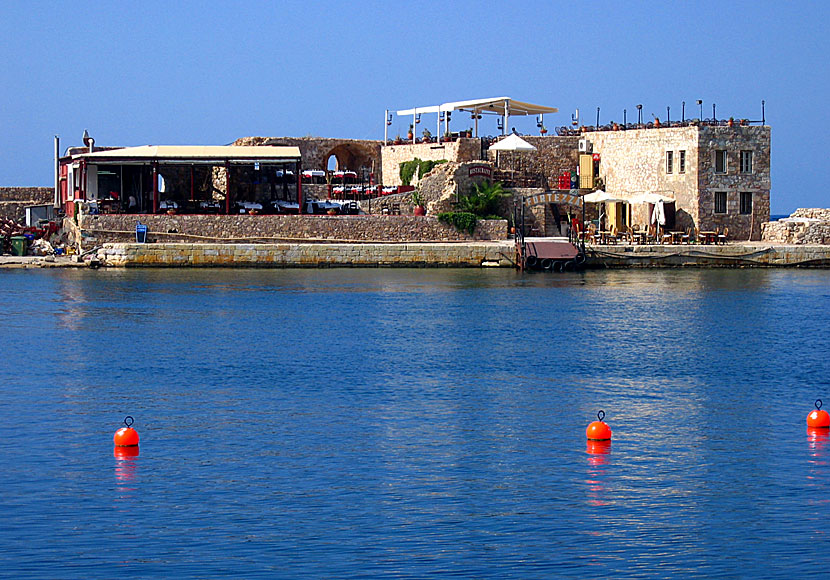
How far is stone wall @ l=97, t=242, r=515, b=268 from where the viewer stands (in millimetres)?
44438

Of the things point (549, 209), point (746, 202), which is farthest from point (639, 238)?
point (746, 202)

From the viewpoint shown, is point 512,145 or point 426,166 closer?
point 512,145

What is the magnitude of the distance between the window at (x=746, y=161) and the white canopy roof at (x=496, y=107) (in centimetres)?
980

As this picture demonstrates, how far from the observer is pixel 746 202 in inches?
1854

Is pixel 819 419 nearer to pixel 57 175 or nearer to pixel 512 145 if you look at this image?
pixel 512 145

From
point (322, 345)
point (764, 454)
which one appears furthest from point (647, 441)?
point (322, 345)

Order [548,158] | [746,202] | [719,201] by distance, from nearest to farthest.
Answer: [719,201], [746,202], [548,158]

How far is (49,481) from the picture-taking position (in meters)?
14.7

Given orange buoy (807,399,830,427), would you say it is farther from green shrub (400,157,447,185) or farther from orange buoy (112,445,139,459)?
green shrub (400,157,447,185)

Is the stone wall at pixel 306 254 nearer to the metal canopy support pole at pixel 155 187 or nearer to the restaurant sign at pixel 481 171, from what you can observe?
the metal canopy support pole at pixel 155 187

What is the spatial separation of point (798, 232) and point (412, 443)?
1338 inches

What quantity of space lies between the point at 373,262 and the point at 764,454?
29.5 m

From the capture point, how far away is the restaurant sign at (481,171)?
158 ft

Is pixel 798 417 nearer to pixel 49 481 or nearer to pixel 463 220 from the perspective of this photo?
pixel 49 481
